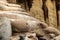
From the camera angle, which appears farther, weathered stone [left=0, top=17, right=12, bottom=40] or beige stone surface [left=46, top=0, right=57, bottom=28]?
beige stone surface [left=46, top=0, right=57, bottom=28]

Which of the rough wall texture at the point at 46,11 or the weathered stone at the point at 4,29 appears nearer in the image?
the weathered stone at the point at 4,29

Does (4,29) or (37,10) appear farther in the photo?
(37,10)

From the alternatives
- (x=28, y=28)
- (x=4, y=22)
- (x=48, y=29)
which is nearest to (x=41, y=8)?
(x=48, y=29)

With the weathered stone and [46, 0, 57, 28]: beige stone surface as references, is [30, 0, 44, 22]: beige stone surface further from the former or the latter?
the weathered stone

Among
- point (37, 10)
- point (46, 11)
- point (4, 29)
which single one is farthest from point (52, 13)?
point (4, 29)

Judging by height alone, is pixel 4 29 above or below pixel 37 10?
above

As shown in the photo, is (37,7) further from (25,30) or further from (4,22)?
(4,22)

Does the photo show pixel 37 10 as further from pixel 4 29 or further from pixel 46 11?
pixel 4 29

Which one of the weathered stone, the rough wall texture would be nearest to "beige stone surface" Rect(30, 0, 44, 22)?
the rough wall texture

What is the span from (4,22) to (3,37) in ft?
0.38

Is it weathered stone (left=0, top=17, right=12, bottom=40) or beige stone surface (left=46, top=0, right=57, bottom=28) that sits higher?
weathered stone (left=0, top=17, right=12, bottom=40)

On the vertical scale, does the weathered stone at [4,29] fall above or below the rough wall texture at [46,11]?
above

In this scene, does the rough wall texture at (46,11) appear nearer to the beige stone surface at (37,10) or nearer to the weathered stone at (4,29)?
the beige stone surface at (37,10)

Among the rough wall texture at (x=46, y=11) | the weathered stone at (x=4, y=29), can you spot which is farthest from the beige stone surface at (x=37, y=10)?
the weathered stone at (x=4, y=29)
